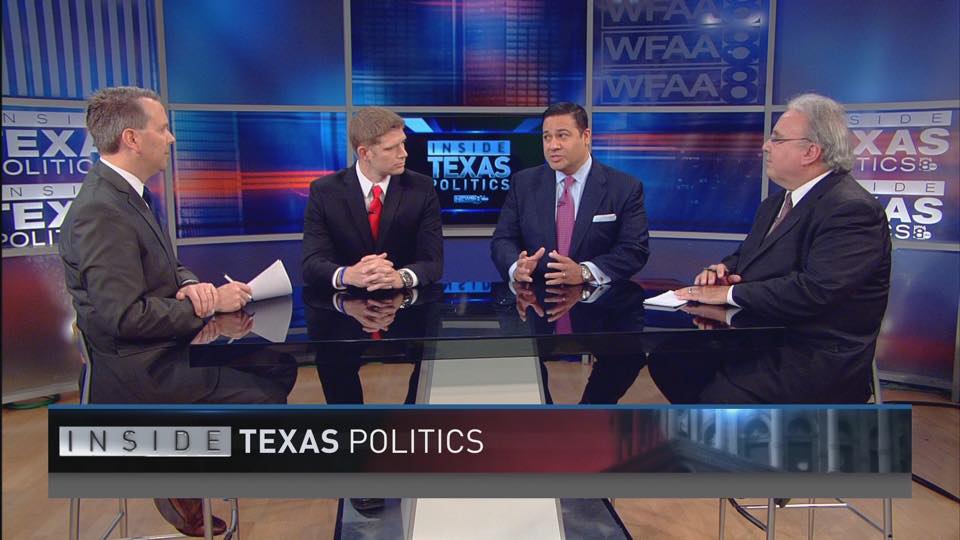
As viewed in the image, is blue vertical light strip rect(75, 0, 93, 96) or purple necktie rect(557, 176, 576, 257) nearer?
purple necktie rect(557, 176, 576, 257)

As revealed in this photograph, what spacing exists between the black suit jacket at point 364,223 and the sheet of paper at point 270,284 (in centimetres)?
45

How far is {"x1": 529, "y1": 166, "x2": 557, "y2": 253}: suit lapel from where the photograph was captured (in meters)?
2.96

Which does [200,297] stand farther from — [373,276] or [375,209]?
[375,209]

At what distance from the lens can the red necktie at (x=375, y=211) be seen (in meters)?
2.81

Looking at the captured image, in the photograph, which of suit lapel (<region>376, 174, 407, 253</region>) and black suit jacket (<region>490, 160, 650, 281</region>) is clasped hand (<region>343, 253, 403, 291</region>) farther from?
black suit jacket (<region>490, 160, 650, 281</region>)

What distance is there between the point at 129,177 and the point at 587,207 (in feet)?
5.26

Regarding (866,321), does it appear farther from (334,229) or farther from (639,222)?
(334,229)

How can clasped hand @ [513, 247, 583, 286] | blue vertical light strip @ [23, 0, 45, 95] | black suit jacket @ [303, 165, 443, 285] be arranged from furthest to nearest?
1. blue vertical light strip @ [23, 0, 45, 95]
2. black suit jacket @ [303, 165, 443, 285]
3. clasped hand @ [513, 247, 583, 286]

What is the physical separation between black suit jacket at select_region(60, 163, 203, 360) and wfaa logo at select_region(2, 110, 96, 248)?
7.69 feet

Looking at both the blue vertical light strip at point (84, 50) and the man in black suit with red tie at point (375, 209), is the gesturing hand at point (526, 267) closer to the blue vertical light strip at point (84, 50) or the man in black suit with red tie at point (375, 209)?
the man in black suit with red tie at point (375, 209)

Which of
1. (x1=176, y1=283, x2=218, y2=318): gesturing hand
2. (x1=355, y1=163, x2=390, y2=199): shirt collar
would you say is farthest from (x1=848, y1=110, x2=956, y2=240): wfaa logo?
(x1=176, y1=283, x2=218, y2=318): gesturing hand

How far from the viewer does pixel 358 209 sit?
2768mm

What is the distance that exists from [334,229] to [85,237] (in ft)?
3.61

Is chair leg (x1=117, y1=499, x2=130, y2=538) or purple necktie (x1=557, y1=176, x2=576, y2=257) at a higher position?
purple necktie (x1=557, y1=176, x2=576, y2=257)
